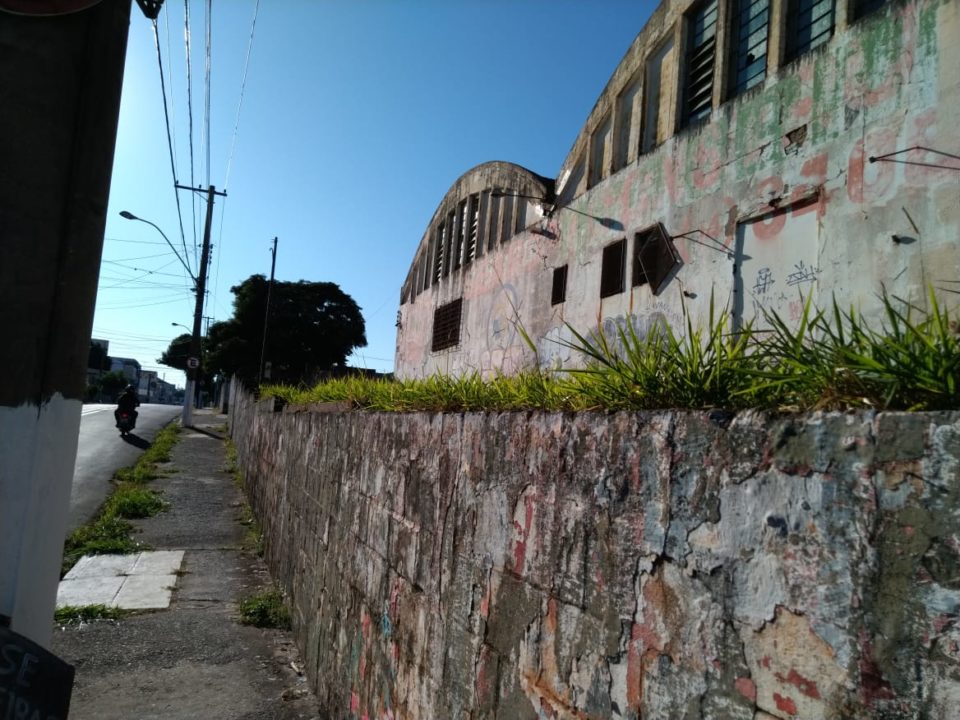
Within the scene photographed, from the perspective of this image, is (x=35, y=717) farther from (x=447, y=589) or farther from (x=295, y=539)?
(x=295, y=539)

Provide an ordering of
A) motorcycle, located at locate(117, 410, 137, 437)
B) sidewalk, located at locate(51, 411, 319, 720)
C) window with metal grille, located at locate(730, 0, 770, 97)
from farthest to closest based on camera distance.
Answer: motorcycle, located at locate(117, 410, 137, 437)
window with metal grille, located at locate(730, 0, 770, 97)
sidewalk, located at locate(51, 411, 319, 720)

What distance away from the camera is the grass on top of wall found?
1.22 meters

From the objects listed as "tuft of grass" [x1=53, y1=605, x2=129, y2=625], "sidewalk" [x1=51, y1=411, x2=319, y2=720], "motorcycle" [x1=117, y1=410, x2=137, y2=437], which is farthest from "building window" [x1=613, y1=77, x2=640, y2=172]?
"motorcycle" [x1=117, y1=410, x2=137, y2=437]

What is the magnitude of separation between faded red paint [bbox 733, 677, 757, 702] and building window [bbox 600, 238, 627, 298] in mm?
9163

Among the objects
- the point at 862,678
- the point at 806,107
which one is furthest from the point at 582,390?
the point at 806,107

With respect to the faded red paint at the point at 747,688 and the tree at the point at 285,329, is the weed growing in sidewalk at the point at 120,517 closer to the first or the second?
the faded red paint at the point at 747,688

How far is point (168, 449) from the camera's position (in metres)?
17.4

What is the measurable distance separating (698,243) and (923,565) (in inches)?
319

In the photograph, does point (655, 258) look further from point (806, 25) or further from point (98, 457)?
point (98, 457)

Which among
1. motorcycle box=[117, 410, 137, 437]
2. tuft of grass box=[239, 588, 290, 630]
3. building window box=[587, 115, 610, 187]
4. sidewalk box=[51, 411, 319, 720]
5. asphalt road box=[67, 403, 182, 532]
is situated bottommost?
sidewalk box=[51, 411, 319, 720]

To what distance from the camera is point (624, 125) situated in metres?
10.8

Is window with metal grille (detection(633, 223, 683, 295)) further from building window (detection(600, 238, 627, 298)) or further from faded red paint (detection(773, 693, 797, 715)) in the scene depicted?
faded red paint (detection(773, 693, 797, 715))

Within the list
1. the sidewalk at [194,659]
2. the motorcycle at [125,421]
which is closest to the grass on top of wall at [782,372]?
the sidewalk at [194,659]

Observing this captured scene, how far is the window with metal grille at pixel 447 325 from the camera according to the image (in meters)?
16.2
